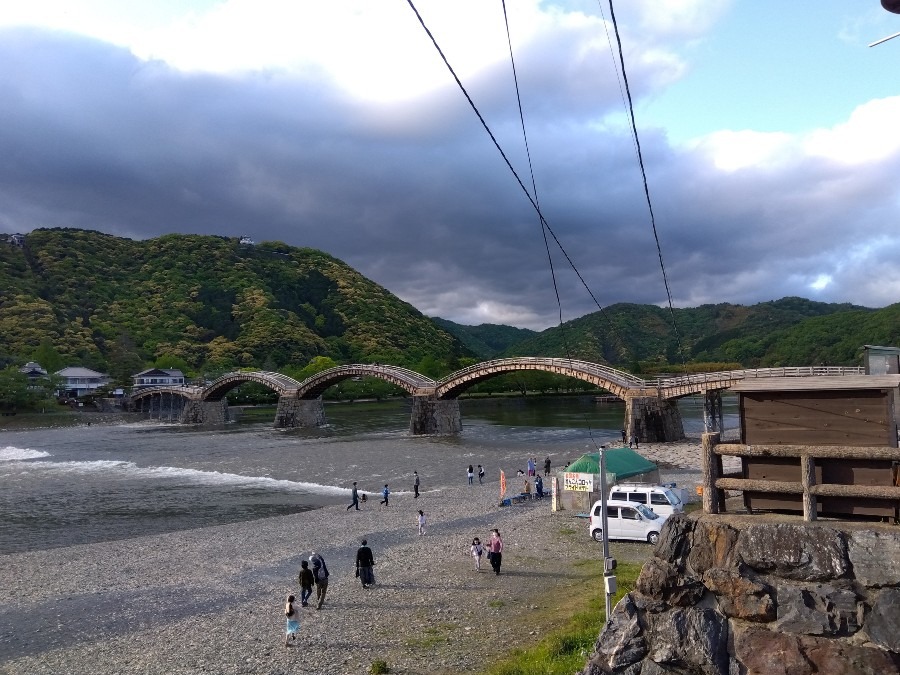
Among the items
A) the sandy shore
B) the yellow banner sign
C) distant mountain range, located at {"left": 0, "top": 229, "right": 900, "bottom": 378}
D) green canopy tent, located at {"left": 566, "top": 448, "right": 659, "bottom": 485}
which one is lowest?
the sandy shore

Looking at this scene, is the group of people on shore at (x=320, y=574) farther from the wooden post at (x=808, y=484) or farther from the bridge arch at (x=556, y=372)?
the bridge arch at (x=556, y=372)

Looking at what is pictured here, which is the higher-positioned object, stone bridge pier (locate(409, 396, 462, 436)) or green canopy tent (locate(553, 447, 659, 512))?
stone bridge pier (locate(409, 396, 462, 436))

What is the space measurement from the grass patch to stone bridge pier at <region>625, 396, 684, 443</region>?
33531mm

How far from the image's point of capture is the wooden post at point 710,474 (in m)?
6.22

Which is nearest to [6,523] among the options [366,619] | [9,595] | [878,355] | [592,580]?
[9,595]

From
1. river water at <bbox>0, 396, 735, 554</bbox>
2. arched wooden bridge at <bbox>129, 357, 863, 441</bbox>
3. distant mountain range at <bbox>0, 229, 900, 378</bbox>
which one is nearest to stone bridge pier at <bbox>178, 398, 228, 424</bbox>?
arched wooden bridge at <bbox>129, 357, 863, 441</bbox>

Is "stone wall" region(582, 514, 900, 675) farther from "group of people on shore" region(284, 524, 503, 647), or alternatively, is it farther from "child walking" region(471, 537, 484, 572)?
"child walking" region(471, 537, 484, 572)

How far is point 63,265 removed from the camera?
165 m

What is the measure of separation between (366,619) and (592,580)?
16.9 ft

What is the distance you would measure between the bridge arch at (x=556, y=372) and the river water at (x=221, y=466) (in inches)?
168

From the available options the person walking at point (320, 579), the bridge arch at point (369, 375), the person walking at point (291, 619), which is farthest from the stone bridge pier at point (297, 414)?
the person walking at point (291, 619)

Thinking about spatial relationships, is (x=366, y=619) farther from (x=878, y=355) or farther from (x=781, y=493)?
(x=878, y=355)

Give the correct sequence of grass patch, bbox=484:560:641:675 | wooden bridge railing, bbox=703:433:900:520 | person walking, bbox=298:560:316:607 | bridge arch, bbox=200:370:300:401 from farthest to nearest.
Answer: bridge arch, bbox=200:370:300:401, person walking, bbox=298:560:316:607, grass patch, bbox=484:560:641:675, wooden bridge railing, bbox=703:433:900:520

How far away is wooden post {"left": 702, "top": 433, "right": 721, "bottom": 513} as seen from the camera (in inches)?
245
